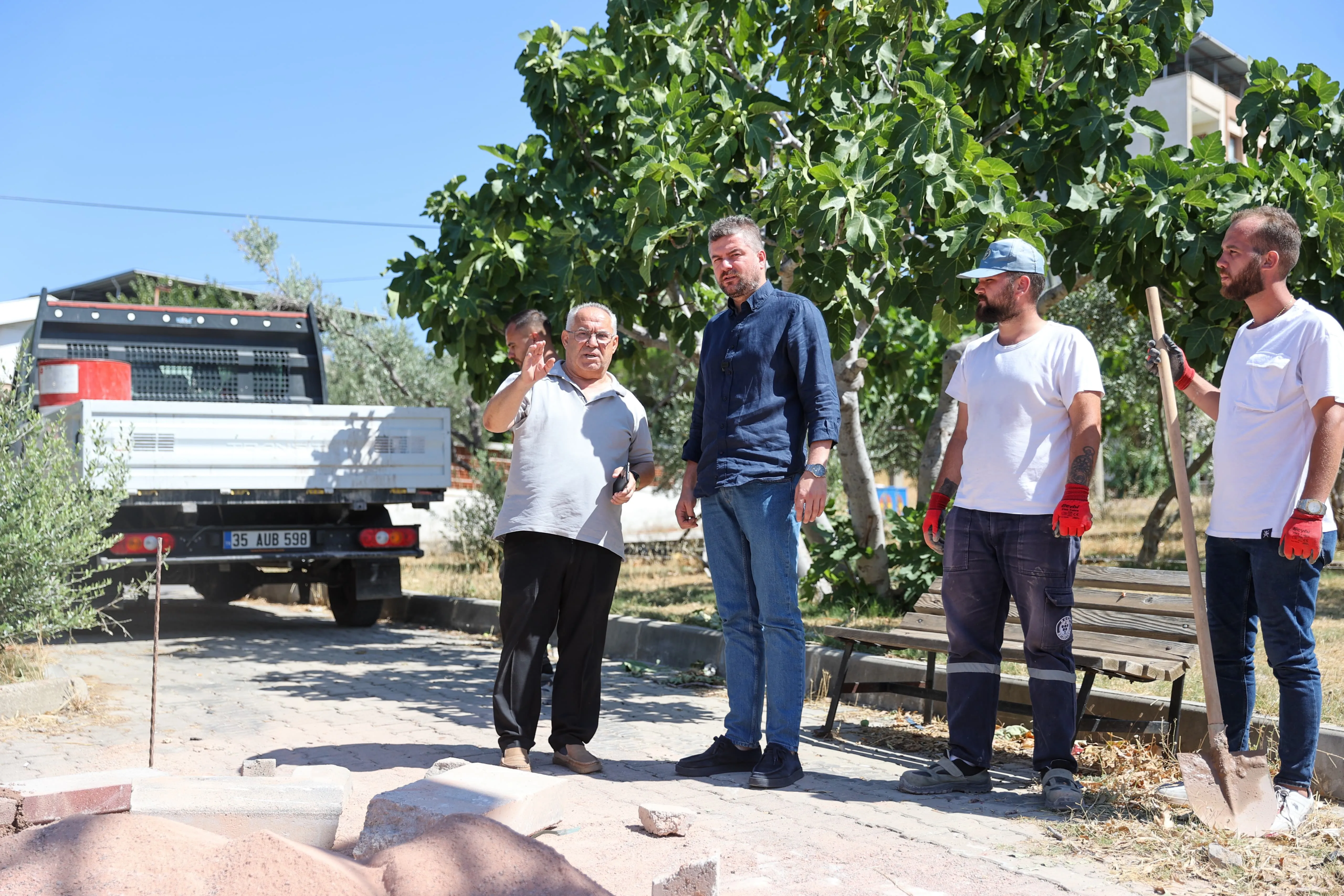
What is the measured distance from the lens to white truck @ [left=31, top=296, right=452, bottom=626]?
28.8 feet

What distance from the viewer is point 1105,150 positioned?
19.9 feet

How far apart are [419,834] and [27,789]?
1.23m

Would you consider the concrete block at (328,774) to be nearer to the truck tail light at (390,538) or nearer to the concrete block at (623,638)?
the concrete block at (623,638)

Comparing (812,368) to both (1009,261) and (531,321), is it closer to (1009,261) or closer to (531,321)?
(1009,261)

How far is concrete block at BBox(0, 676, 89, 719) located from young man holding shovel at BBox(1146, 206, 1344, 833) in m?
5.27

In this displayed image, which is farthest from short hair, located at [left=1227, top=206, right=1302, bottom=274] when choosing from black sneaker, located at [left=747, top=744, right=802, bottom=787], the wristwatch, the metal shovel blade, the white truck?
the white truck

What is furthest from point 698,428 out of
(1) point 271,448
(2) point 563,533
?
(1) point 271,448

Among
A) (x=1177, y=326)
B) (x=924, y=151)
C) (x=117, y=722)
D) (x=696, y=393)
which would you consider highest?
(x=924, y=151)

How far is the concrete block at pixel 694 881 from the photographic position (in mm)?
2953

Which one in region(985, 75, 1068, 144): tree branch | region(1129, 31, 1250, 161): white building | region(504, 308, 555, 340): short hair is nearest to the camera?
region(504, 308, 555, 340): short hair

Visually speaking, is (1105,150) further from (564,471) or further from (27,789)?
(27,789)

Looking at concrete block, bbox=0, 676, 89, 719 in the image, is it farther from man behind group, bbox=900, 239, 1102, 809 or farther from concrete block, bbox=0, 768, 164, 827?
man behind group, bbox=900, 239, 1102, 809

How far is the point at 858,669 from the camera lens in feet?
21.6

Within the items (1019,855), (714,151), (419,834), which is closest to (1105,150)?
(714,151)
